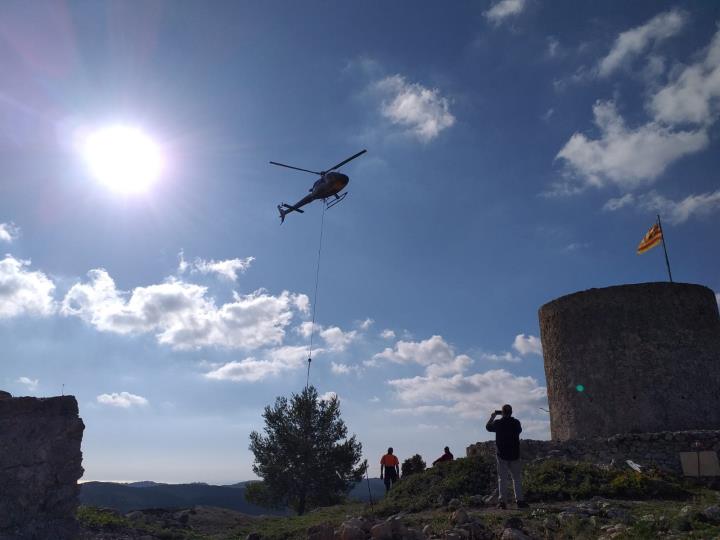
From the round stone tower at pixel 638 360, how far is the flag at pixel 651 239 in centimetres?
295

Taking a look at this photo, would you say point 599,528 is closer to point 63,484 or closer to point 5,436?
point 63,484

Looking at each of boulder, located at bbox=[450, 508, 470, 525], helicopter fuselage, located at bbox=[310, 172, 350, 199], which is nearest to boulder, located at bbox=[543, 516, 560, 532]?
boulder, located at bbox=[450, 508, 470, 525]

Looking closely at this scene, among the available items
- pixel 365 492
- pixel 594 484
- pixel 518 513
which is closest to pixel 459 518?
pixel 518 513

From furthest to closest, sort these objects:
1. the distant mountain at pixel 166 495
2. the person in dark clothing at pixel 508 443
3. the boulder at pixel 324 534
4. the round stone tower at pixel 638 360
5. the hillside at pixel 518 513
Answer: the distant mountain at pixel 166 495, the round stone tower at pixel 638 360, the person in dark clothing at pixel 508 443, the boulder at pixel 324 534, the hillside at pixel 518 513

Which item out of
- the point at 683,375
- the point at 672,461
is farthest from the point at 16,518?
the point at 683,375

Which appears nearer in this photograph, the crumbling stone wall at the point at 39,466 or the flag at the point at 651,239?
the crumbling stone wall at the point at 39,466

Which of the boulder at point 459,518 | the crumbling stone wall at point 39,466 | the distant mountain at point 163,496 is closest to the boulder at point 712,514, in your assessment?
the boulder at point 459,518

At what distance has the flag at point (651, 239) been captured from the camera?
1980 cm

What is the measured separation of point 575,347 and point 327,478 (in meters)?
16.8

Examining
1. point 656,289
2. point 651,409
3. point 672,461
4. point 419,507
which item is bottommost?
point 419,507

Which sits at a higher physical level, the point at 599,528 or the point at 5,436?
the point at 5,436

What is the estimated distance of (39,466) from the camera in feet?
27.5

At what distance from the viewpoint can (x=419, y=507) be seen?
1275 centimetres

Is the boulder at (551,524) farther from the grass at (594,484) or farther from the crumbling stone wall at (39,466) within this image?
the crumbling stone wall at (39,466)
